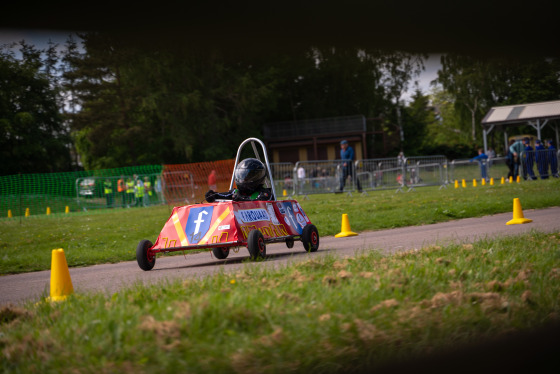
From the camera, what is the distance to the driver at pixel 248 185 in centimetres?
991

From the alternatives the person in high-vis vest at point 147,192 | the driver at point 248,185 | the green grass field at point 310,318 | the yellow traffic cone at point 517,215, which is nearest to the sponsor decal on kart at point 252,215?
the driver at point 248,185

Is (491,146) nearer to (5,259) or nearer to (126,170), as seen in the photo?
(126,170)

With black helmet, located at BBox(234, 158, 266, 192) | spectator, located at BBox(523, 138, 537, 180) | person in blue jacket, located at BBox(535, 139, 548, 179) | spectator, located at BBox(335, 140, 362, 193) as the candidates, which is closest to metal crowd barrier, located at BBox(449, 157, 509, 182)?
spectator, located at BBox(523, 138, 537, 180)

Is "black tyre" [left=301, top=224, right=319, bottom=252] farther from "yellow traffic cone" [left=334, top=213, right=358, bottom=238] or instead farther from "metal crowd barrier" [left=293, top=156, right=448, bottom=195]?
"metal crowd barrier" [left=293, top=156, right=448, bottom=195]

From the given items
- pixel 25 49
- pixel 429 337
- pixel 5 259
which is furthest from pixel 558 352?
pixel 5 259

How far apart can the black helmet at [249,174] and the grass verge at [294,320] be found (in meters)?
4.50

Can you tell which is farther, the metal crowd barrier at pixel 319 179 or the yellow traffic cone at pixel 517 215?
the metal crowd barrier at pixel 319 179

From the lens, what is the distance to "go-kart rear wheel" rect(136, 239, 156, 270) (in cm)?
879

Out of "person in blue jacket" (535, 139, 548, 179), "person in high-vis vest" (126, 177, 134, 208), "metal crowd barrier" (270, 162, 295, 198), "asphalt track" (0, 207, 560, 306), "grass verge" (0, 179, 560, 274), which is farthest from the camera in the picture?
"person in high-vis vest" (126, 177, 134, 208)

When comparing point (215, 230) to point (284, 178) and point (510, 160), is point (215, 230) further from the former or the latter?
point (510, 160)

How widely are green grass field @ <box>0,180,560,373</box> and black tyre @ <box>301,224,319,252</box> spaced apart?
323 cm

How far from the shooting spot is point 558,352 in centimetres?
152

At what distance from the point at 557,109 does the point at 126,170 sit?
33793mm

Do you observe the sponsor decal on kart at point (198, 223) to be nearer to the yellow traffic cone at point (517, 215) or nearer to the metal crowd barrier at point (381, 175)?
the yellow traffic cone at point (517, 215)
